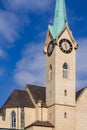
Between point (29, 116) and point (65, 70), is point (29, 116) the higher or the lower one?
the lower one

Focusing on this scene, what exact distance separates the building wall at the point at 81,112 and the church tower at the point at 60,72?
1.35 meters

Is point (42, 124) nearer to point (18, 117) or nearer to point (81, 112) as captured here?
point (18, 117)

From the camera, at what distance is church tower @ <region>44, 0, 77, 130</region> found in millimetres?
70812

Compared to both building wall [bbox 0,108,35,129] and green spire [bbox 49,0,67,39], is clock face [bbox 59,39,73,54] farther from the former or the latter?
building wall [bbox 0,108,35,129]

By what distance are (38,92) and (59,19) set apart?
14.1 meters

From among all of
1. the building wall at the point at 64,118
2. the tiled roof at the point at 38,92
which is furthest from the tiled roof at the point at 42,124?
the tiled roof at the point at 38,92

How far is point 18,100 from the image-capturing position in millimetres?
74312

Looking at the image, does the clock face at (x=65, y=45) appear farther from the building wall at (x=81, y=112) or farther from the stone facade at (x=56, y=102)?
the building wall at (x=81, y=112)

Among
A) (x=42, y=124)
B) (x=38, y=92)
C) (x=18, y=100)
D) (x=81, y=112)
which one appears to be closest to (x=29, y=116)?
(x=18, y=100)

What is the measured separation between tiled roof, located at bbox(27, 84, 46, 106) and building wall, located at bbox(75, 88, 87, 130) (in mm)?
6210

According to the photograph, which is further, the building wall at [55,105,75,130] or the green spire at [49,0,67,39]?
the green spire at [49,0,67,39]

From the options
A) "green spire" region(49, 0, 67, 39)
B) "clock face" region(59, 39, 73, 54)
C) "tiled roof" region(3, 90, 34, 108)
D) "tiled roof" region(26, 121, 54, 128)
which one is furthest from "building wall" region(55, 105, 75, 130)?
"green spire" region(49, 0, 67, 39)

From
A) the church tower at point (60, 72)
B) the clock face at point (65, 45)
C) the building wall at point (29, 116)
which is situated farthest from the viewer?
the clock face at point (65, 45)

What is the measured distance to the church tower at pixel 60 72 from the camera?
70.8 metres
